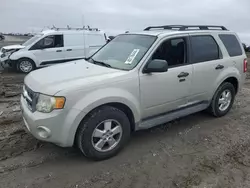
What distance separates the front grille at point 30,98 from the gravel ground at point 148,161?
2.50ft

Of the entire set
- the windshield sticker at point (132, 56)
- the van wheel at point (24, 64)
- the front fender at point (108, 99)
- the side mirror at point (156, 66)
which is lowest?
the van wheel at point (24, 64)

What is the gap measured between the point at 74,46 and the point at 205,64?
29.0 ft

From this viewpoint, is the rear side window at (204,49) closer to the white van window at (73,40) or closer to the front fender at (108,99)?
the front fender at (108,99)

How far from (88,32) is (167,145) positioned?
32.5 ft

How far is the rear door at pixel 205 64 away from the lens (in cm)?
484

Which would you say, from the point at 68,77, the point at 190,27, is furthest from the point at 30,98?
the point at 190,27

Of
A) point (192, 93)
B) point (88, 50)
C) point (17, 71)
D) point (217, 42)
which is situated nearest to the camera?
point (192, 93)

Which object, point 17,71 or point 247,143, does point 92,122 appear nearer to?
point 247,143

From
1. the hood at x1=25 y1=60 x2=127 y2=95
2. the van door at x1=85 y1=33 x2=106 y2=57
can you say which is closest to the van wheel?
the van door at x1=85 y1=33 x2=106 y2=57

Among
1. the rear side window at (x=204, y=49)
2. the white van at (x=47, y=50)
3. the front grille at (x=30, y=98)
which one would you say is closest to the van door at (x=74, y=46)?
the white van at (x=47, y=50)

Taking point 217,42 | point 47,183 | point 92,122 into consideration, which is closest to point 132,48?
point 92,122

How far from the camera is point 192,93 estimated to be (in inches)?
190

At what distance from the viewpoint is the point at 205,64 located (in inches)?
195

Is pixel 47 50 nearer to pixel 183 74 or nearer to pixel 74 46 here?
pixel 74 46
